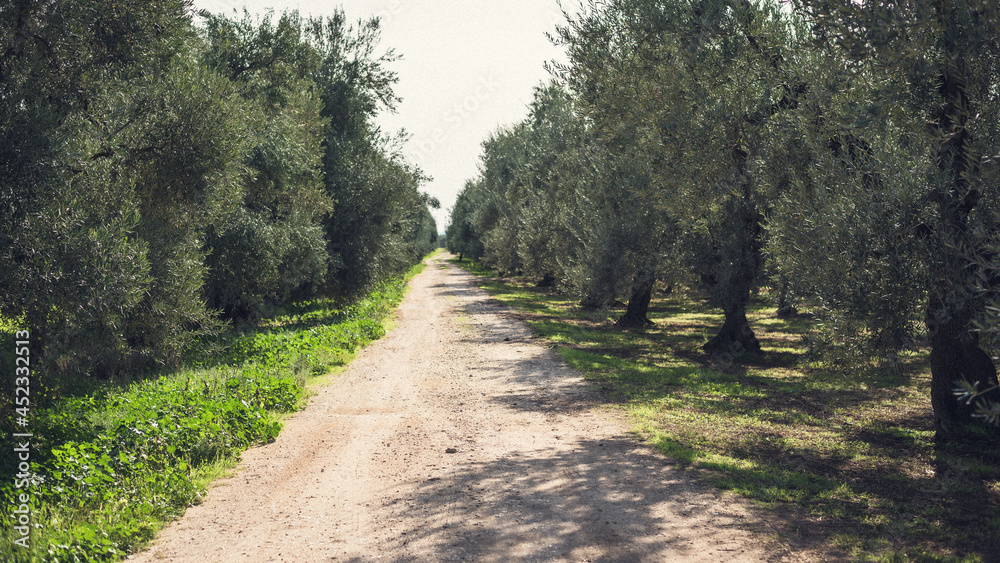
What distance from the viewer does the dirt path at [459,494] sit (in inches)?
236

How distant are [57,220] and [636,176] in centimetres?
1706

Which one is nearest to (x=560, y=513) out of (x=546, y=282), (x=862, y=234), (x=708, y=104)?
(x=862, y=234)

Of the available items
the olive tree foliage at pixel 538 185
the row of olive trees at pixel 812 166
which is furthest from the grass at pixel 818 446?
the olive tree foliage at pixel 538 185

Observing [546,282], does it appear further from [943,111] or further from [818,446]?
[943,111]

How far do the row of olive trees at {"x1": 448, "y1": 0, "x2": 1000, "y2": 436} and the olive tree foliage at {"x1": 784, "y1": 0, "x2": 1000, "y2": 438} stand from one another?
28 millimetres

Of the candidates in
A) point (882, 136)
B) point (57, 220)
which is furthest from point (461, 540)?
point (882, 136)

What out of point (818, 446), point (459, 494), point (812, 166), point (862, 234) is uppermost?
point (812, 166)

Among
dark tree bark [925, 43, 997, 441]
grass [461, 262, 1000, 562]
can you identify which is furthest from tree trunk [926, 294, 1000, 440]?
grass [461, 262, 1000, 562]

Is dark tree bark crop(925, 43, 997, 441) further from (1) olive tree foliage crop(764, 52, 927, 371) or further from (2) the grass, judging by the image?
(2) the grass

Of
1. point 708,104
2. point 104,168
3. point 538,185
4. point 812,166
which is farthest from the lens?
point 538,185

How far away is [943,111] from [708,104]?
600 centimetres
